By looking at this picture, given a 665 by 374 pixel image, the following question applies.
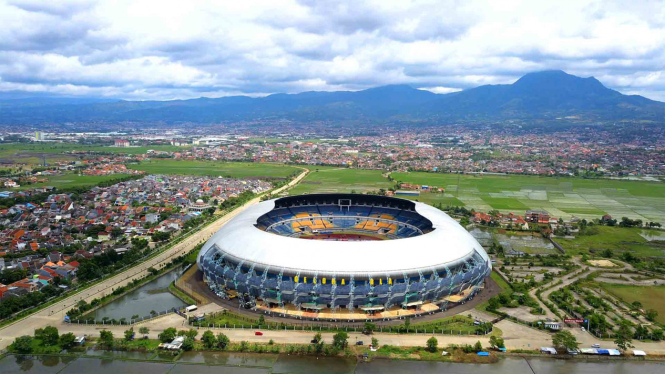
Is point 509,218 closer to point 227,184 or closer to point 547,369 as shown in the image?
point 547,369

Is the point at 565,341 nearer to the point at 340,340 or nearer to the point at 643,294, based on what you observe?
the point at 340,340

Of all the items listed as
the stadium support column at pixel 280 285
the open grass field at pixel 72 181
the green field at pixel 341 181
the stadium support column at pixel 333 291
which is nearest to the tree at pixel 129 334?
the stadium support column at pixel 280 285

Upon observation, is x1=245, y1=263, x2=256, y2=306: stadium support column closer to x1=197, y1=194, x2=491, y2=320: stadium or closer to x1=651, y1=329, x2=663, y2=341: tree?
x1=197, y1=194, x2=491, y2=320: stadium

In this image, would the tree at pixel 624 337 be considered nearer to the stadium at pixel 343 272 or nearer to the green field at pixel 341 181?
the stadium at pixel 343 272

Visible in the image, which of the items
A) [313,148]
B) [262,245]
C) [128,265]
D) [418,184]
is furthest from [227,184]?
[313,148]

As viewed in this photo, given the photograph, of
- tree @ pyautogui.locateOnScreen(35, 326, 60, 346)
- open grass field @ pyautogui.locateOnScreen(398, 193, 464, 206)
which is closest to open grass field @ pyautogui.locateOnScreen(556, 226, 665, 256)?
open grass field @ pyautogui.locateOnScreen(398, 193, 464, 206)

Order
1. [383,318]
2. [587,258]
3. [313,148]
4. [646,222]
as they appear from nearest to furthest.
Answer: [383,318] < [587,258] < [646,222] < [313,148]

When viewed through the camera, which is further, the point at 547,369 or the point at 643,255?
the point at 643,255
